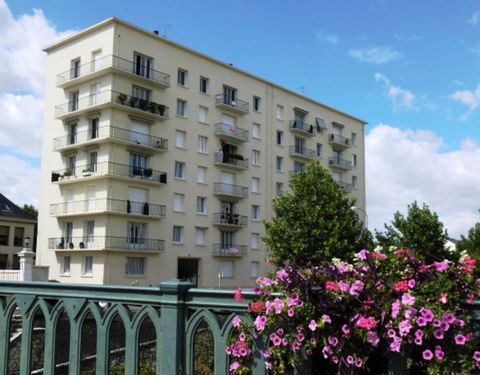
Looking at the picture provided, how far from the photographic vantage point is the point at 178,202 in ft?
160

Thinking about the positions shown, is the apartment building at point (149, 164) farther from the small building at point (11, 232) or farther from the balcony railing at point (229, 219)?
the small building at point (11, 232)

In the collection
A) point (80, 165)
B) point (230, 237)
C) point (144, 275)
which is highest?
point (80, 165)

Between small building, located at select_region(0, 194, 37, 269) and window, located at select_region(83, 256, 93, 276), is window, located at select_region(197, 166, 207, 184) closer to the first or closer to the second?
window, located at select_region(83, 256, 93, 276)

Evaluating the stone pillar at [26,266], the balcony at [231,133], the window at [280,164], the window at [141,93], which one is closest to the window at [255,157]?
the balcony at [231,133]

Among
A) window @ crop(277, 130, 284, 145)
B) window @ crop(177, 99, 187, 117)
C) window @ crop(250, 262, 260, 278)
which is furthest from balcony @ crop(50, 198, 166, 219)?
window @ crop(277, 130, 284, 145)

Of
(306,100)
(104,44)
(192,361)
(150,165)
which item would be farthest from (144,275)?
(192,361)

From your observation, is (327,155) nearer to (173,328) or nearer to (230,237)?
(230,237)

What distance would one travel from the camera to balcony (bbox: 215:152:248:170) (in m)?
52.3

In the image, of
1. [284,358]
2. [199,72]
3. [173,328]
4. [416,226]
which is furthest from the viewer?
[199,72]

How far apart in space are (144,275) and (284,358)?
140ft

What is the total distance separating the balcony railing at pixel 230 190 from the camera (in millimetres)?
52000

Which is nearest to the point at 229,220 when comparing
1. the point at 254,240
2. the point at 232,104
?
the point at 254,240

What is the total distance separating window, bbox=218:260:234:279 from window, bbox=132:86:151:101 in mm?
16541

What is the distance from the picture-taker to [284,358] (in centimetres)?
345
